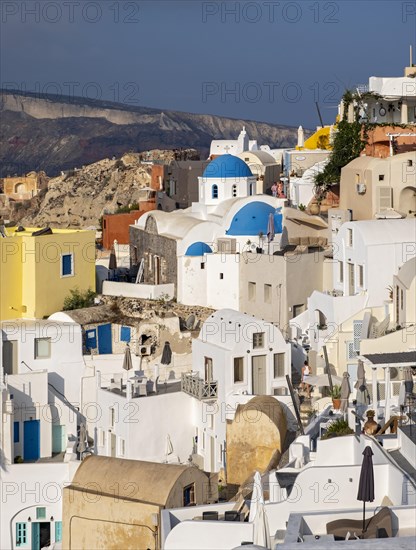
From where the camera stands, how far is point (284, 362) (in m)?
29.1

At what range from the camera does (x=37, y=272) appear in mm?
33312

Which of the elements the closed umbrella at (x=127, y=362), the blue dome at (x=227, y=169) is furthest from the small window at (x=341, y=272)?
the blue dome at (x=227, y=169)

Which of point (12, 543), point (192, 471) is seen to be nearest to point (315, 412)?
point (192, 471)

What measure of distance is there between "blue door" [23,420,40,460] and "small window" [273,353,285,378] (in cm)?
468

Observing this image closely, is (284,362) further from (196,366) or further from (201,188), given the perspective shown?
(201,188)

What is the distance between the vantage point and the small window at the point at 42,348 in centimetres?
3148

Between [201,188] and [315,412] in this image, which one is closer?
[315,412]

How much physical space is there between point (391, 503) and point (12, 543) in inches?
404

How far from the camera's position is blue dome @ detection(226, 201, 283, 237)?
34.4 meters

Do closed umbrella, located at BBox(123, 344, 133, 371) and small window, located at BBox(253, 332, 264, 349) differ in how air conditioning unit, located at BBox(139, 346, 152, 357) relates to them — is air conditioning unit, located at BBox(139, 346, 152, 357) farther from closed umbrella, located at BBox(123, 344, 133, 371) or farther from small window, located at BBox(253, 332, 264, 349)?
small window, located at BBox(253, 332, 264, 349)

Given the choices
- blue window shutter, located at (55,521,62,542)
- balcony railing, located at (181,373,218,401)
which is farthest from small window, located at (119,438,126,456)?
blue window shutter, located at (55,521,62,542)

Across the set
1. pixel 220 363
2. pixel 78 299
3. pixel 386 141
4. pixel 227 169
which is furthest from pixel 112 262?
pixel 220 363

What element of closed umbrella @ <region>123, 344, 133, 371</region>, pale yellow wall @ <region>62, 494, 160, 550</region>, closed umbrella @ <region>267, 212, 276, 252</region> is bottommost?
pale yellow wall @ <region>62, 494, 160, 550</region>

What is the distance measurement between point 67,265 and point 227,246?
341 centimetres
